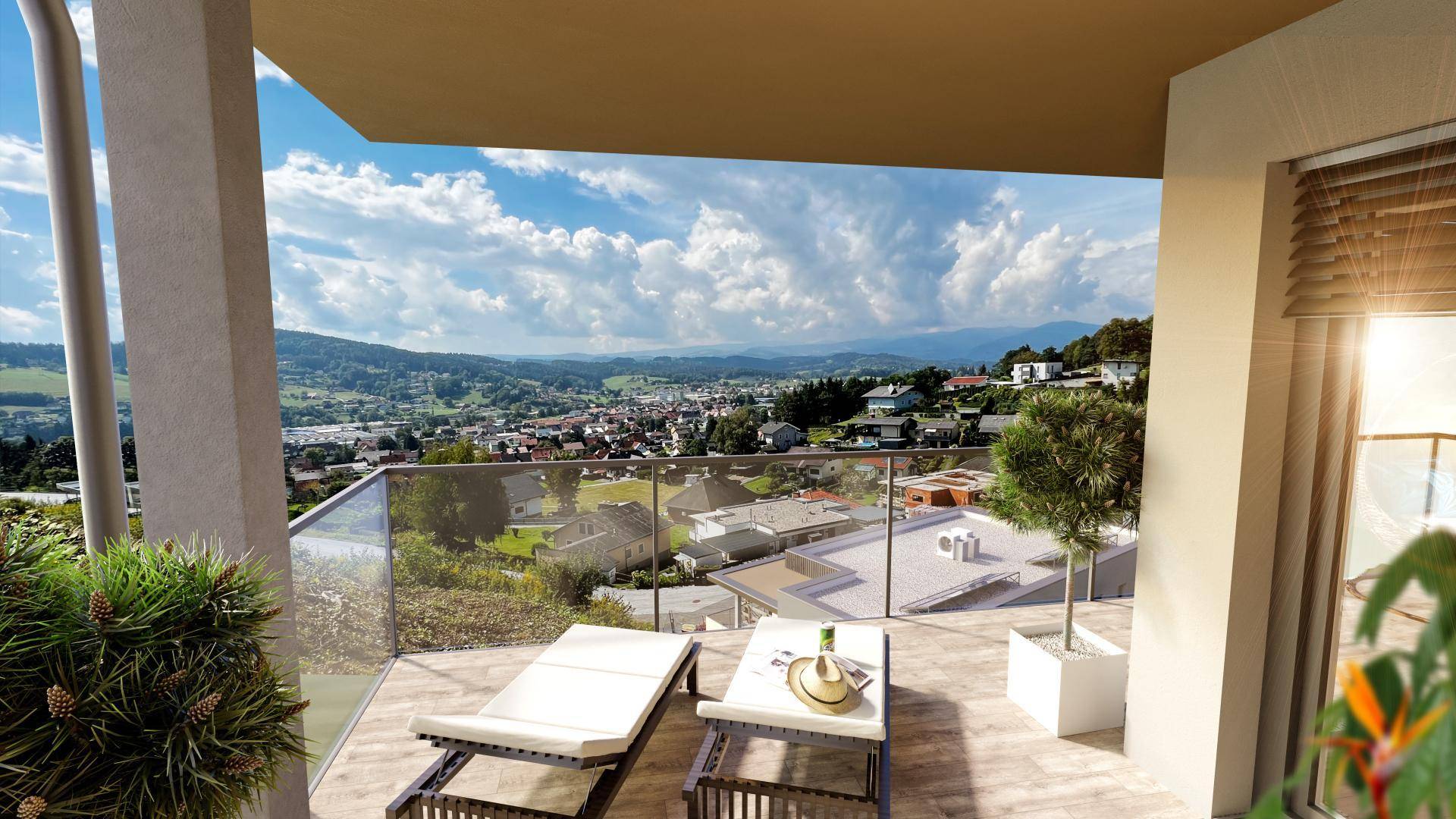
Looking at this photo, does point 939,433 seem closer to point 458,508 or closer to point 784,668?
point 784,668

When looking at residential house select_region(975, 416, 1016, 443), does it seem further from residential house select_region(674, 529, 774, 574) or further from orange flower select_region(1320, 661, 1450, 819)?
orange flower select_region(1320, 661, 1450, 819)

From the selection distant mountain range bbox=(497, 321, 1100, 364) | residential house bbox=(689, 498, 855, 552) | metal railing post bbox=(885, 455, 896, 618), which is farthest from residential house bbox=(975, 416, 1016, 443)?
distant mountain range bbox=(497, 321, 1100, 364)

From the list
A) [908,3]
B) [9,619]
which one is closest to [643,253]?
[908,3]

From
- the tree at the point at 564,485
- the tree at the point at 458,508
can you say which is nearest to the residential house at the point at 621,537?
the tree at the point at 564,485

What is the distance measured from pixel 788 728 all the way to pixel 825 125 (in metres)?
2.56

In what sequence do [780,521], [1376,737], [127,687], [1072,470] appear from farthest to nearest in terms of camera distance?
[780,521]
[1072,470]
[127,687]
[1376,737]

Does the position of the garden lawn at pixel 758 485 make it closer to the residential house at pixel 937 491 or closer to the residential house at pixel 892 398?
the residential house at pixel 937 491

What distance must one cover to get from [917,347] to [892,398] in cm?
605

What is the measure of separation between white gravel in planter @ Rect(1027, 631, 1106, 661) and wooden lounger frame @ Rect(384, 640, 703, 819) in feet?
6.25

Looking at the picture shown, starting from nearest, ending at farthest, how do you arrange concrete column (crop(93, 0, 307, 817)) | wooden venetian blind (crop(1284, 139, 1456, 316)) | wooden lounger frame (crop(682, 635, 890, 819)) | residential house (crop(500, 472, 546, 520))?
concrete column (crop(93, 0, 307, 817))
wooden venetian blind (crop(1284, 139, 1456, 316))
wooden lounger frame (crop(682, 635, 890, 819))
residential house (crop(500, 472, 546, 520))

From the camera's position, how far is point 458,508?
3.75 meters

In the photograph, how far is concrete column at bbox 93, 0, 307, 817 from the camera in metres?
1.73

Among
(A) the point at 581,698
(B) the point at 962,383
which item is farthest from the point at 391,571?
(B) the point at 962,383

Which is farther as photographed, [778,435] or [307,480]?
[778,435]
